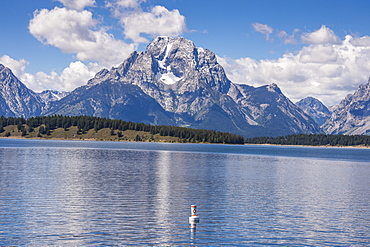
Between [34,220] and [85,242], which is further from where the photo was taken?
[34,220]

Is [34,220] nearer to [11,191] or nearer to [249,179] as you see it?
[11,191]

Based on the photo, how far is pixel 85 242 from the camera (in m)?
39.3

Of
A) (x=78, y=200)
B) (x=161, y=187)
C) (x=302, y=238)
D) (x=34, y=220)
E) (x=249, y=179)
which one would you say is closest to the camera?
(x=302, y=238)

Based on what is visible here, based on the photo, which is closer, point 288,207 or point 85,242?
point 85,242

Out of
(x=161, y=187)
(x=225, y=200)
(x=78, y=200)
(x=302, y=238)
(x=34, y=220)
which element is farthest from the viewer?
(x=161, y=187)

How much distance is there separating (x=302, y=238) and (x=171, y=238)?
13843mm

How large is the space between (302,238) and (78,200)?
33.2 m

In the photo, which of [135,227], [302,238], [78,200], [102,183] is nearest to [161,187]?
[102,183]

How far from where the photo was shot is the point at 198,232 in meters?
44.4

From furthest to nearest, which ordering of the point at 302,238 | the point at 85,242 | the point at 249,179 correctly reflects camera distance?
the point at 249,179
the point at 302,238
the point at 85,242

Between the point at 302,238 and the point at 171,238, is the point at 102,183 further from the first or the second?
the point at 302,238

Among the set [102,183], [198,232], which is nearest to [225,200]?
[198,232]

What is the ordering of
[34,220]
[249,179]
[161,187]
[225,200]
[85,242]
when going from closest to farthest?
[85,242], [34,220], [225,200], [161,187], [249,179]

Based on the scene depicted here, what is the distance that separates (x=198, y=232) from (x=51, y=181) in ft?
149
